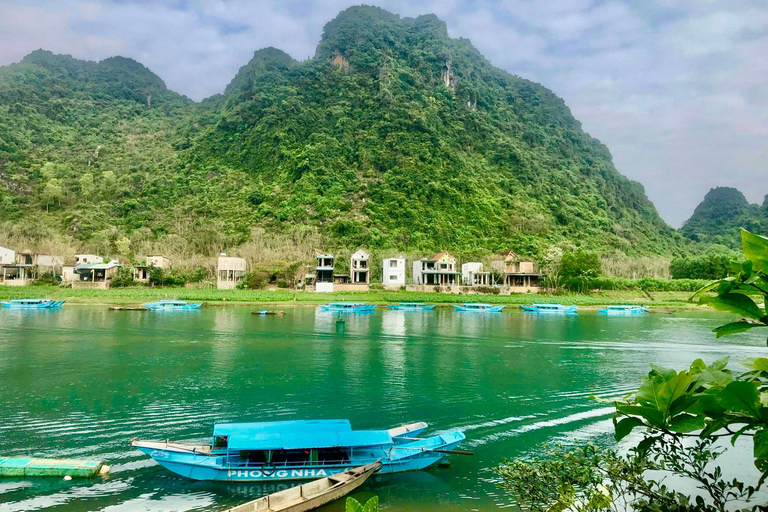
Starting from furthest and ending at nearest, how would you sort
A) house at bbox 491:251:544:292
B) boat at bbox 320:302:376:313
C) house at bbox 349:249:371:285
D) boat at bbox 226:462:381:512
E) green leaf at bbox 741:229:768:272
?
house at bbox 491:251:544:292, house at bbox 349:249:371:285, boat at bbox 320:302:376:313, boat at bbox 226:462:381:512, green leaf at bbox 741:229:768:272

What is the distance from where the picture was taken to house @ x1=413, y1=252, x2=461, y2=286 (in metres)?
61.0

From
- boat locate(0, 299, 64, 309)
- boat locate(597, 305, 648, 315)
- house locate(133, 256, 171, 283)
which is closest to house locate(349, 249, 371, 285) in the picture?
house locate(133, 256, 171, 283)

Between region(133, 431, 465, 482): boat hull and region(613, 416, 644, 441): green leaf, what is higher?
region(613, 416, 644, 441): green leaf

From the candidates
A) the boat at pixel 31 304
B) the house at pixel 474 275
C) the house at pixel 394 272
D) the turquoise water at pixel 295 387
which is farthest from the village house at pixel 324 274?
the boat at pixel 31 304

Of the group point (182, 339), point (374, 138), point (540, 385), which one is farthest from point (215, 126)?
point (540, 385)

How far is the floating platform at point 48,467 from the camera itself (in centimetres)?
995

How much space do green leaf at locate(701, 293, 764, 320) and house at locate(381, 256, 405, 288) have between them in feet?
A: 192

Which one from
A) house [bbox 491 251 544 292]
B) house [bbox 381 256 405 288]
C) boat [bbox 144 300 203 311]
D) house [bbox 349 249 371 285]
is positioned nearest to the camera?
boat [bbox 144 300 203 311]

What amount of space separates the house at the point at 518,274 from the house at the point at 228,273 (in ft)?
112

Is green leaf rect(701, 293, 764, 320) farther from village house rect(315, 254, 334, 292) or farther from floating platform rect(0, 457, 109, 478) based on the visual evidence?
village house rect(315, 254, 334, 292)

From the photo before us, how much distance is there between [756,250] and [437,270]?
59064 mm

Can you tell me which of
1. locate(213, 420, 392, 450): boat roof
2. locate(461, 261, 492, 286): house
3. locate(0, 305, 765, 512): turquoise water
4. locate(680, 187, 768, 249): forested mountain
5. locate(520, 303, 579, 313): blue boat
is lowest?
locate(0, 305, 765, 512): turquoise water

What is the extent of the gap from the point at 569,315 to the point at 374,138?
68.9 metres

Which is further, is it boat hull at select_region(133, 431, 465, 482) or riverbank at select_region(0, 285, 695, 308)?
riverbank at select_region(0, 285, 695, 308)
